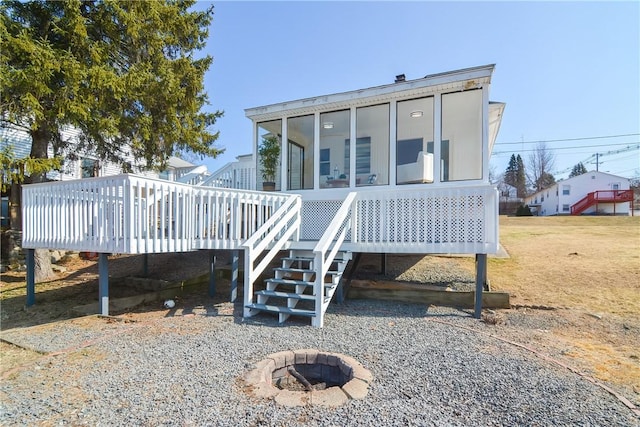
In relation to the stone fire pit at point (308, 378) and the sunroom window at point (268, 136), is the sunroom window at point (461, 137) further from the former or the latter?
the stone fire pit at point (308, 378)

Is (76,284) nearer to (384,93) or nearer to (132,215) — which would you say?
(132,215)

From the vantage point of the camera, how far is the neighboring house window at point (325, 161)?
8.51m

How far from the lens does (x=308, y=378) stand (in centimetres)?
361

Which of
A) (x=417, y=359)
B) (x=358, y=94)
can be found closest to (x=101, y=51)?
(x=358, y=94)

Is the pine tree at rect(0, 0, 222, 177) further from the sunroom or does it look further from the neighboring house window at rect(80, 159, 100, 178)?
the neighboring house window at rect(80, 159, 100, 178)

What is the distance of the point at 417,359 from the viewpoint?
3561 millimetres

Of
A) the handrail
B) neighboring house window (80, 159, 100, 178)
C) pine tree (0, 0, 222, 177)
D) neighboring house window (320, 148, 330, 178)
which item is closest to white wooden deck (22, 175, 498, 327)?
neighboring house window (320, 148, 330, 178)

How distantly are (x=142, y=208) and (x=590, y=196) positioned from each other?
40.6 m

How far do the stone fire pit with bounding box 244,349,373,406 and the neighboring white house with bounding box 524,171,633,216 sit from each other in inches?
1518

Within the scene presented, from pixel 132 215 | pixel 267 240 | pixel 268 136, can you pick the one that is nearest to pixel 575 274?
pixel 267 240

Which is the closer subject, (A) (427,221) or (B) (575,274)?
(A) (427,221)

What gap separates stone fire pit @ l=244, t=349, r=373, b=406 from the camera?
2.73 meters

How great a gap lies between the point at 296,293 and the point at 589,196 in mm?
39017

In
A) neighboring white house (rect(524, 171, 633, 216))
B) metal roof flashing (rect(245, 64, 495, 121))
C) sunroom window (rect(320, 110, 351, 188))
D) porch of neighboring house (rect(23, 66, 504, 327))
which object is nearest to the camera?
porch of neighboring house (rect(23, 66, 504, 327))
